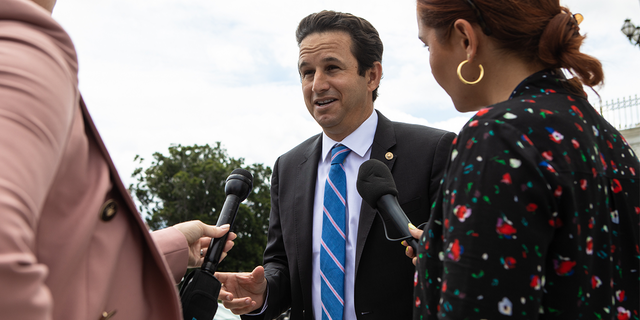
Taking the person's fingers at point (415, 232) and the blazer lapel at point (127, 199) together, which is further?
the person's fingers at point (415, 232)

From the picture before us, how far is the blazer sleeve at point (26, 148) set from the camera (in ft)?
2.74

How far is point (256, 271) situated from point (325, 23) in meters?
2.00

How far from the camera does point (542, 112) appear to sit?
4.61 feet

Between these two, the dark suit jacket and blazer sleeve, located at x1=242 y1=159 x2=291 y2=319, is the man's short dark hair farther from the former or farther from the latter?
blazer sleeve, located at x1=242 y1=159 x2=291 y2=319

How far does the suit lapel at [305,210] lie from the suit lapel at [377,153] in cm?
42

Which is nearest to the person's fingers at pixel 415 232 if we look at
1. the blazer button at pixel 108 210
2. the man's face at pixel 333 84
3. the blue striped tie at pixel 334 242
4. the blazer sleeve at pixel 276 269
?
the blue striped tie at pixel 334 242

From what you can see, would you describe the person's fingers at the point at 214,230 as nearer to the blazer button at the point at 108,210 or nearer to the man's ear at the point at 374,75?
the blazer button at the point at 108,210

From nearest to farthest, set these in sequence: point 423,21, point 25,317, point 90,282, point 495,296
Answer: point 25,317
point 90,282
point 495,296
point 423,21

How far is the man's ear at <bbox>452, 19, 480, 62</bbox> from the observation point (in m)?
1.64

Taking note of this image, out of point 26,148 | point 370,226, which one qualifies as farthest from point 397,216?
point 26,148

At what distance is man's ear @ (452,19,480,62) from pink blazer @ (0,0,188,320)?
121cm

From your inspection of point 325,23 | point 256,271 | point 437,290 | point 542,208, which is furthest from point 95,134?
point 325,23

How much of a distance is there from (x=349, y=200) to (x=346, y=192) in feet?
0.20

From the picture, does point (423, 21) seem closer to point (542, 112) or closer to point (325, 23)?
point (542, 112)
